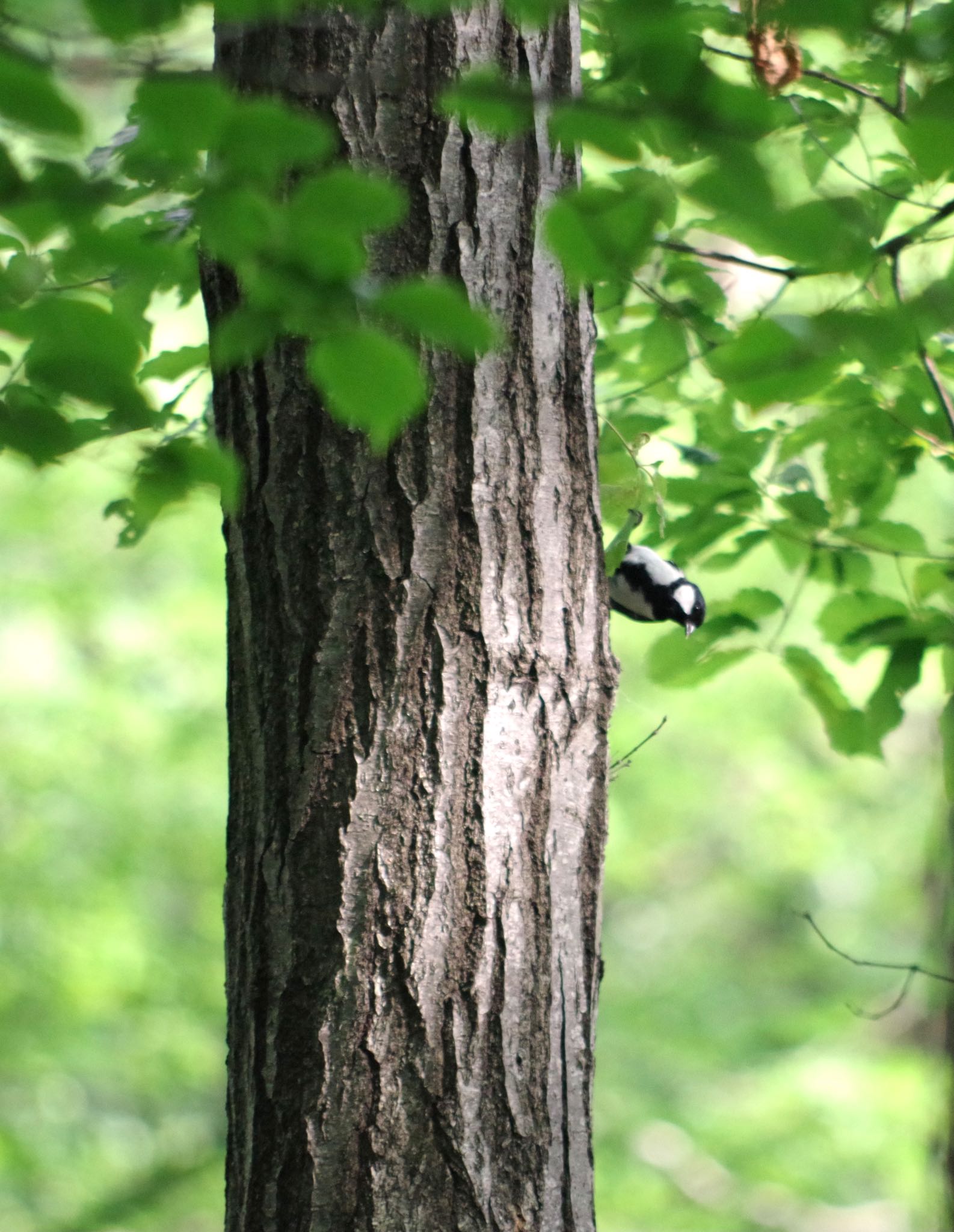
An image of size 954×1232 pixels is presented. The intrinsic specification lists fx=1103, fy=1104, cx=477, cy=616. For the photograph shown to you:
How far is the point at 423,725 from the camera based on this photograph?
1.43 metres

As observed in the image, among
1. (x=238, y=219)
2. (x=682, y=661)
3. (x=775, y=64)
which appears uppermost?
(x=775, y=64)

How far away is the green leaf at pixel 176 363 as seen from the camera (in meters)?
2.20

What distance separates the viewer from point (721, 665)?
233 cm

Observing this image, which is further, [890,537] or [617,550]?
[890,537]

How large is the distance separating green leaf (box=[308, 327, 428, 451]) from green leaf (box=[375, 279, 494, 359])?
26 mm

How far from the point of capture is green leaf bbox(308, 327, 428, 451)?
0.76 meters

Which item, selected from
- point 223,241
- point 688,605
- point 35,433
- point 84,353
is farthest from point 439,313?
point 688,605

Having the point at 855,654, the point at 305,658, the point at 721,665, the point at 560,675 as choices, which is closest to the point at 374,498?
the point at 305,658

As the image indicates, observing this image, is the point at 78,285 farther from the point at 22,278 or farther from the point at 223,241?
the point at 223,241

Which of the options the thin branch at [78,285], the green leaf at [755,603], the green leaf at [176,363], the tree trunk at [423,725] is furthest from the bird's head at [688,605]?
the thin branch at [78,285]

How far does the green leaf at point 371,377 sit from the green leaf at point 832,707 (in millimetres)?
1668

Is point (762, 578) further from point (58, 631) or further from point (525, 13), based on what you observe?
point (525, 13)

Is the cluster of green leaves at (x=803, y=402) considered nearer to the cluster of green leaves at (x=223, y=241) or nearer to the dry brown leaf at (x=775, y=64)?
the dry brown leaf at (x=775, y=64)

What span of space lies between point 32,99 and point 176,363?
1549 mm
